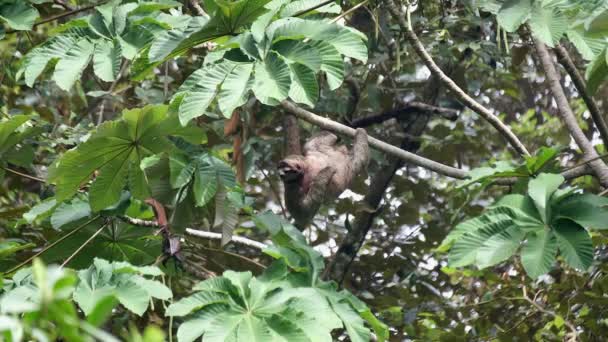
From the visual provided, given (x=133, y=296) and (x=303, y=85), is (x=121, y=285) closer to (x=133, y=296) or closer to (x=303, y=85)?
(x=133, y=296)

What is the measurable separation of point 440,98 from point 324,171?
109 cm

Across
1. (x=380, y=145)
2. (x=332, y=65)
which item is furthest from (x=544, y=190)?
(x=380, y=145)

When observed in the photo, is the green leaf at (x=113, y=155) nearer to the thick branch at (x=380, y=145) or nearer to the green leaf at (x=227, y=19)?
the green leaf at (x=227, y=19)

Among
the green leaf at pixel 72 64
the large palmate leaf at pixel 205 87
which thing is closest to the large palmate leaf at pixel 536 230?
the large palmate leaf at pixel 205 87

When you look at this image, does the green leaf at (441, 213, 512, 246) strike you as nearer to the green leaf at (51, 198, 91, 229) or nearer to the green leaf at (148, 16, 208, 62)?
the green leaf at (148, 16, 208, 62)

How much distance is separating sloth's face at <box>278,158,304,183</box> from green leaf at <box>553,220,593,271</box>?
2.94m

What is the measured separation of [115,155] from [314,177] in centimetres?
236

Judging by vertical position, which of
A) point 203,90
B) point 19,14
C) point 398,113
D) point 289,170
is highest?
point 203,90

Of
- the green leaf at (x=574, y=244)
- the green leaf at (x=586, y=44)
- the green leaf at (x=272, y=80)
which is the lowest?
the green leaf at (x=574, y=244)

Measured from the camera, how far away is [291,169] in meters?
6.01

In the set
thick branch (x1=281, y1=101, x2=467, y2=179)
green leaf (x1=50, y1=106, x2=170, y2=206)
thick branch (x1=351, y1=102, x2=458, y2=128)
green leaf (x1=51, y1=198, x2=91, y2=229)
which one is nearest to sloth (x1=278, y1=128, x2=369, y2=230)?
thick branch (x1=351, y1=102, x2=458, y2=128)

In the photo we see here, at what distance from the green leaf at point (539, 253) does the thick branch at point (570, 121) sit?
3.58 ft

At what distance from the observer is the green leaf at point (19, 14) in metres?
4.26

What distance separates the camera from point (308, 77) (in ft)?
11.1
